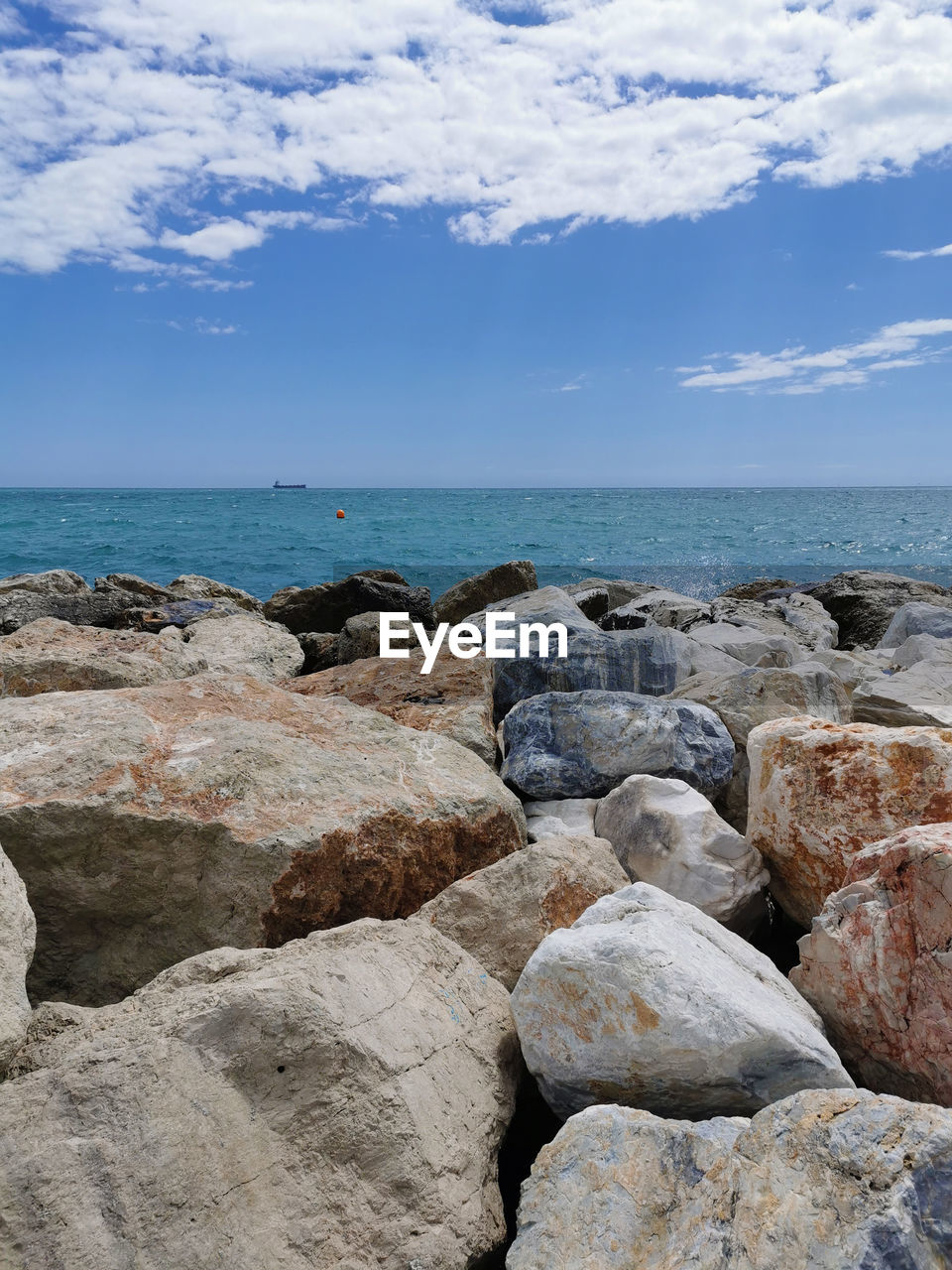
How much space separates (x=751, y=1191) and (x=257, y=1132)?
2.86 feet

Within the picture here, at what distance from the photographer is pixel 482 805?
305 centimetres

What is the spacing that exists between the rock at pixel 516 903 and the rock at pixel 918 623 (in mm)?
5914

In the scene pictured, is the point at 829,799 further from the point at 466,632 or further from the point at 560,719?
the point at 466,632

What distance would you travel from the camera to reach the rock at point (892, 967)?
200 cm

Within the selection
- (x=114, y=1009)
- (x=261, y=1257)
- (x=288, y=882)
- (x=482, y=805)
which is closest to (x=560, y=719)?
(x=482, y=805)

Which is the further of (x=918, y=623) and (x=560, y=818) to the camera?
(x=918, y=623)

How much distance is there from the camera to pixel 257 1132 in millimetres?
1671

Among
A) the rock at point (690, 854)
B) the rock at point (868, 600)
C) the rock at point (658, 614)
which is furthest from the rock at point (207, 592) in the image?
the rock at point (690, 854)

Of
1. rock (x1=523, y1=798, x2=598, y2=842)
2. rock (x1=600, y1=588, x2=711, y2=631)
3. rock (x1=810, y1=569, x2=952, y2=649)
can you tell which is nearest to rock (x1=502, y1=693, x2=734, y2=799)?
rock (x1=523, y1=798, x2=598, y2=842)

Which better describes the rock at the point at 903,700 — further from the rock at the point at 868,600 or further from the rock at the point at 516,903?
the rock at the point at 868,600

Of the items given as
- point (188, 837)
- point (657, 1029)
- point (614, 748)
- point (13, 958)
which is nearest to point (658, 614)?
point (614, 748)

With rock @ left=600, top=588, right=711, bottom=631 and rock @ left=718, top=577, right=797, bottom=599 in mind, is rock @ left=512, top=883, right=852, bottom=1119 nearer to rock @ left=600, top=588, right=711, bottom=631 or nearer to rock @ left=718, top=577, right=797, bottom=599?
rock @ left=600, top=588, right=711, bottom=631

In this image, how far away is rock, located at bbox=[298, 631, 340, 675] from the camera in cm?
615

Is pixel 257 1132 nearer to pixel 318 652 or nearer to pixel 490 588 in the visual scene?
pixel 318 652
